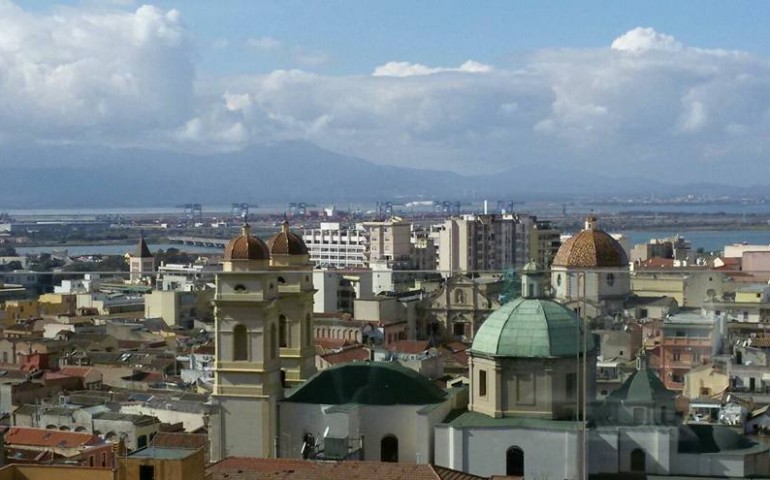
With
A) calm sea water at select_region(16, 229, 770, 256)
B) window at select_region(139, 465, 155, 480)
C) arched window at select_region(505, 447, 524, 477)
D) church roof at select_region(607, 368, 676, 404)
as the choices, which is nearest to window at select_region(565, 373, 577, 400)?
church roof at select_region(607, 368, 676, 404)

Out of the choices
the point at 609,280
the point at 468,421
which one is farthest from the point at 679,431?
the point at 609,280

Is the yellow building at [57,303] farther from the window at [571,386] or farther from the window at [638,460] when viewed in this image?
the window at [638,460]

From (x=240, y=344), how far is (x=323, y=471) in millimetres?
2280

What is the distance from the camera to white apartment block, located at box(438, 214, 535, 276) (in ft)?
146

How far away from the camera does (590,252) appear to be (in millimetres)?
24469

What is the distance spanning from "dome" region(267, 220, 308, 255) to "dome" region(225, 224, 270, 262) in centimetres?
94

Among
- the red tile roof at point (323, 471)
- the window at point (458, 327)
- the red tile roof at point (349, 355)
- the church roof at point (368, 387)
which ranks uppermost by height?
the church roof at point (368, 387)

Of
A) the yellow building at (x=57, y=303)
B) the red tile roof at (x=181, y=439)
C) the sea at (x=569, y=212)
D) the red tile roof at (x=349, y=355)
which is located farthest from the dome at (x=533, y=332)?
the sea at (x=569, y=212)

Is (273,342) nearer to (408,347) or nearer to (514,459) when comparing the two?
(514,459)

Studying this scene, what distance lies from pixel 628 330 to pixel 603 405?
3.41 m

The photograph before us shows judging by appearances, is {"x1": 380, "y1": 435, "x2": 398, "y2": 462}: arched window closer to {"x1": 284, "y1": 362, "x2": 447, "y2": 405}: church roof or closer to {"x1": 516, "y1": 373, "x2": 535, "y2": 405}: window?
{"x1": 284, "y1": 362, "x2": 447, "y2": 405}: church roof

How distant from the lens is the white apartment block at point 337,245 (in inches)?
1988

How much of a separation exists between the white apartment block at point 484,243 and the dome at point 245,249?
106 ft

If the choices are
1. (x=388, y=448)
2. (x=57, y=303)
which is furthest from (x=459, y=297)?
(x=388, y=448)
